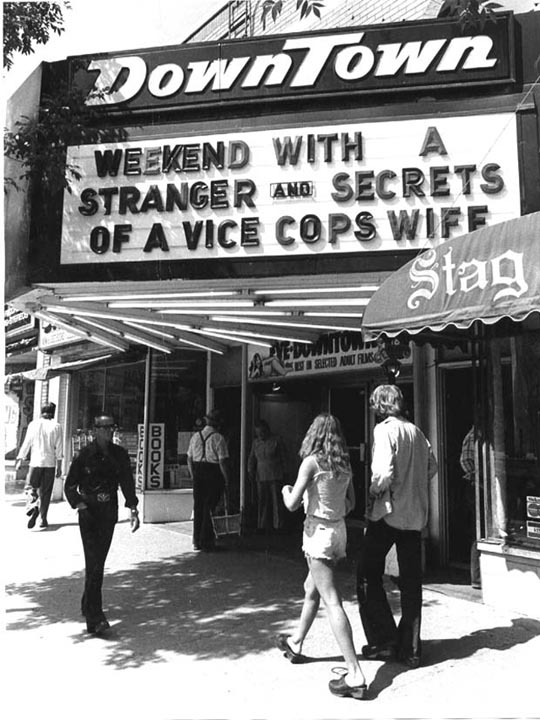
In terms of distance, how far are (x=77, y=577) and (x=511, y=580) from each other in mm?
4567

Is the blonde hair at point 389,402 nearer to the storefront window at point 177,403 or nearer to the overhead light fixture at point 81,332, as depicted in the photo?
the overhead light fixture at point 81,332

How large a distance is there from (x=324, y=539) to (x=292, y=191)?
372cm

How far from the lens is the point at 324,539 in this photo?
4277 mm

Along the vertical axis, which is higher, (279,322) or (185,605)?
(279,322)

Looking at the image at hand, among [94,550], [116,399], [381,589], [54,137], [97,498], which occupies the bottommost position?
[381,589]

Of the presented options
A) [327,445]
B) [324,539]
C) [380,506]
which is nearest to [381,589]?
[380,506]

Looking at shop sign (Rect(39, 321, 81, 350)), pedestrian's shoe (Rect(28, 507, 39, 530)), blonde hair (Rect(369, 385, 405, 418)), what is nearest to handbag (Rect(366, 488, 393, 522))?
blonde hair (Rect(369, 385, 405, 418))

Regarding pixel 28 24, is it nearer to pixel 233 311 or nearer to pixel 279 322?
pixel 233 311

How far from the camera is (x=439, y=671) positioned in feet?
14.4

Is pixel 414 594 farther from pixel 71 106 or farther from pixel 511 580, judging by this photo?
pixel 71 106

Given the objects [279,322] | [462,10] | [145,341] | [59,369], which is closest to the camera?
[462,10]

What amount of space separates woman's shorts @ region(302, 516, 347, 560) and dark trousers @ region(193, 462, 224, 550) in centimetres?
438

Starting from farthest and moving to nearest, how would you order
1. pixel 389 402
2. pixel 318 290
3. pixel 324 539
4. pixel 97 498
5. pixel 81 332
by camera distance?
pixel 81 332, pixel 318 290, pixel 97 498, pixel 389 402, pixel 324 539

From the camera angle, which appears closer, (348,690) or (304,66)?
(348,690)
